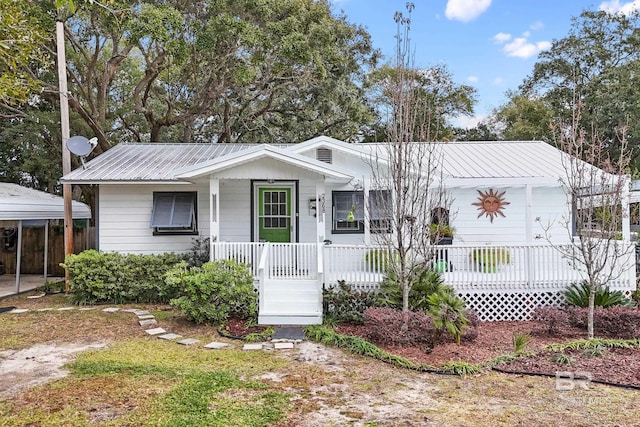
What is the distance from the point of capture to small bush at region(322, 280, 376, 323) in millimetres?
8297

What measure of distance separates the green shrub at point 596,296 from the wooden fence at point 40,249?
14.1 m

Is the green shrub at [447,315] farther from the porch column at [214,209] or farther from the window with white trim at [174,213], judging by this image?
the window with white trim at [174,213]

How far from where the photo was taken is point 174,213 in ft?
36.2

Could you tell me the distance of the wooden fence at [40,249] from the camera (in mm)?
14438

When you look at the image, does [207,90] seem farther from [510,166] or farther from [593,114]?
[593,114]

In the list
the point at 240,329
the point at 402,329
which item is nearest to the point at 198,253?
the point at 240,329

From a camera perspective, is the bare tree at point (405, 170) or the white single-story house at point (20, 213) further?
the white single-story house at point (20, 213)

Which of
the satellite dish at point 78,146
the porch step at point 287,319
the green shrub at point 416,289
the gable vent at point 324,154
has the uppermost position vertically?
the satellite dish at point 78,146

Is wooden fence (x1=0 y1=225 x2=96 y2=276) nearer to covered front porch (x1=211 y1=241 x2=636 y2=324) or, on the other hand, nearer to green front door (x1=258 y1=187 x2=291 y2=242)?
green front door (x1=258 y1=187 x2=291 y2=242)

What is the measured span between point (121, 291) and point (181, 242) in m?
1.91

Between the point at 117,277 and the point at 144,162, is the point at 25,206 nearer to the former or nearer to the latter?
the point at 144,162

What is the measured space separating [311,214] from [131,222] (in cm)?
473

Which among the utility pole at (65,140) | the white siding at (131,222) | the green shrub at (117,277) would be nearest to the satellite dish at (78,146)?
the utility pole at (65,140)

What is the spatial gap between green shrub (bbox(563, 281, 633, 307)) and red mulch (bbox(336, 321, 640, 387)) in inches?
37.5
